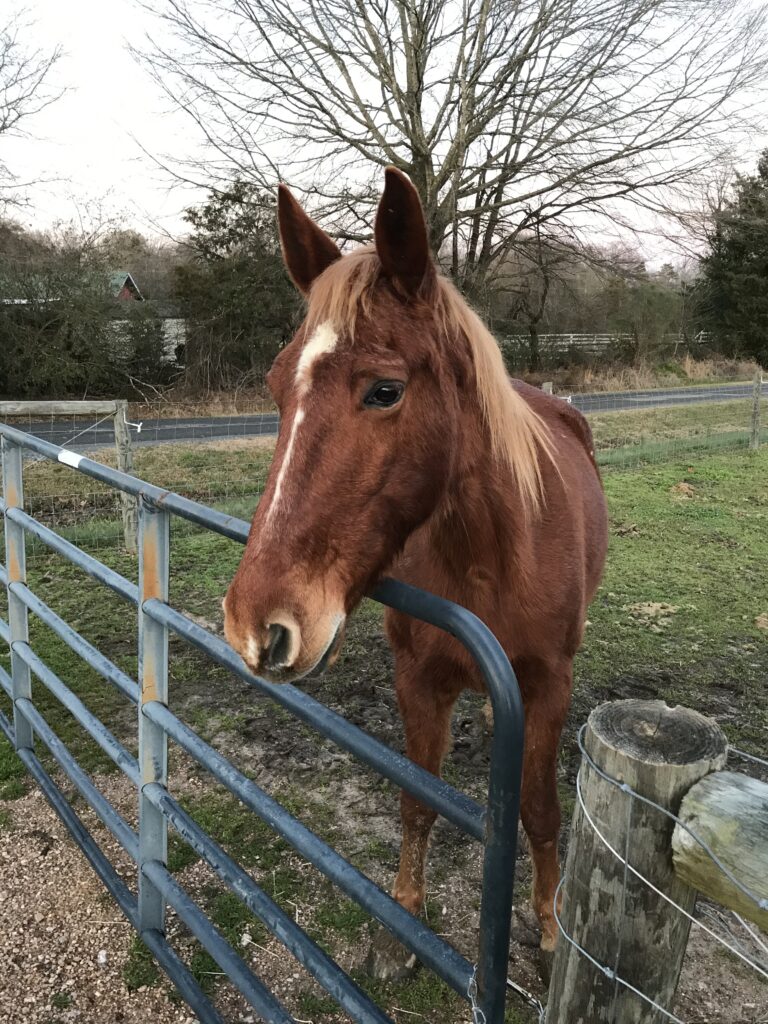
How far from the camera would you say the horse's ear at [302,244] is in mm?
1728

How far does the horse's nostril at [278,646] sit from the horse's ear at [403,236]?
2.69 feet

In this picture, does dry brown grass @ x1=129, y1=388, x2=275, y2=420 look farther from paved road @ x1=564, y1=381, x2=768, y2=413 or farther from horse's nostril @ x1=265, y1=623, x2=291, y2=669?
horse's nostril @ x1=265, y1=623, x2=291, y2=669

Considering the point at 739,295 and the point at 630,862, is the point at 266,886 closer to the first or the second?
the point at 630,862

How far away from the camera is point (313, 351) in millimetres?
1393

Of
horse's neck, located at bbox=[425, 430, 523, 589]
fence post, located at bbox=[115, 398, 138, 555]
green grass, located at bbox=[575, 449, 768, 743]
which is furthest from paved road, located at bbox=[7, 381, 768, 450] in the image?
horse's neck, located at bbox=[425, 430, 523, 589]

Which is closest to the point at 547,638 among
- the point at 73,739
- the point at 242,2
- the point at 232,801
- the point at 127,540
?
the point at 232,801

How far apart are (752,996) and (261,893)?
5.43 feet

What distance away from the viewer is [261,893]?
1.63m

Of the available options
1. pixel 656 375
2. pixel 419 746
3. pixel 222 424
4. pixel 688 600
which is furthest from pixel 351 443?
pixel 656 375

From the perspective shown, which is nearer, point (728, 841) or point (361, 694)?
point (728, 841)

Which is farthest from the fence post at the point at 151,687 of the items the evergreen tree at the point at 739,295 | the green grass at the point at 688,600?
the evergreen tree at the point at 739,295

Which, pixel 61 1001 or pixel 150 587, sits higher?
pixel 150 587

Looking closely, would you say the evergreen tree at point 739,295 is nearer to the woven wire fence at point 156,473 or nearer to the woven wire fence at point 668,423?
the woven wire fence at point 668,423

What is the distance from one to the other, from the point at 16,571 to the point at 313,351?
237cm
